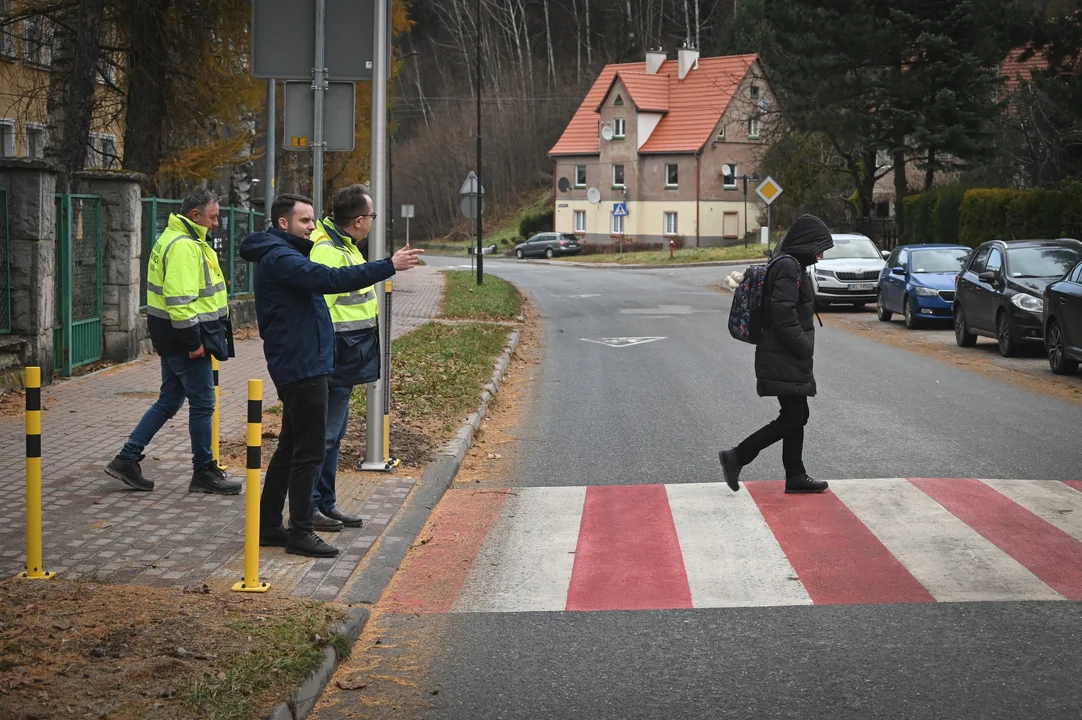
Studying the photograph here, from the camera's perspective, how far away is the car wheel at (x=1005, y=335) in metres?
18.8

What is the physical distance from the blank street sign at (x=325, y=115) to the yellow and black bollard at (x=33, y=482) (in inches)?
138

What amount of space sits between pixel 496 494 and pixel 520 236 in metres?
74.4

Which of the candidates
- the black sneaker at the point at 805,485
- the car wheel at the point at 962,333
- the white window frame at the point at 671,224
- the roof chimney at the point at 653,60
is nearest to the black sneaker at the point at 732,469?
the black sneaker at the point at 805,485

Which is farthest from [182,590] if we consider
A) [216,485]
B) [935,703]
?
[935,703]

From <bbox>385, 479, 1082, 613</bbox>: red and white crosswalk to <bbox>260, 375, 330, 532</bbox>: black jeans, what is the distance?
0.66 metres

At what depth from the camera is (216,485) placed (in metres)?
8.65

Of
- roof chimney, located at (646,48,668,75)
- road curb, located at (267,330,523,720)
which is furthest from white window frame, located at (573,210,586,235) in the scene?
road curb, located at (267,330,523,720)

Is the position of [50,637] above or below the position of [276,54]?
below

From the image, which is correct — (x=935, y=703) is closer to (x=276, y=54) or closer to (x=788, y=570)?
(x=788, y=570)

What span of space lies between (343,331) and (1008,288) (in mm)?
13582

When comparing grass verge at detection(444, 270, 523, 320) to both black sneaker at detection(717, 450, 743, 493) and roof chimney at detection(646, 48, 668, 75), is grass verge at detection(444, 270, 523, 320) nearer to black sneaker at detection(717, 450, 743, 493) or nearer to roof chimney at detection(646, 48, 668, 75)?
black sneaker at detection(717, 450, 743, 493)

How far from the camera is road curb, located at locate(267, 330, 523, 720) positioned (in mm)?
4973

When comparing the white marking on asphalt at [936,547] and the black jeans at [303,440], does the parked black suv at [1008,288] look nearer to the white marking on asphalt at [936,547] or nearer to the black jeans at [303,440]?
the white marking on asphalt at [936,547]

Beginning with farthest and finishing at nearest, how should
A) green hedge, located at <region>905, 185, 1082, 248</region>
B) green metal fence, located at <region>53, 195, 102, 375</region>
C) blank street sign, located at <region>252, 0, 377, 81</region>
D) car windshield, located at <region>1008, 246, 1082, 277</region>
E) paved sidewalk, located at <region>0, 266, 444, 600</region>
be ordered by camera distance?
green hedge, located at <region>905, 185, 1082, 248</region> < car windshield, located at <region>1008, 246, 1082, 277</region> < green metal fence, located at <region>53, 195, 102, 375</region> < blank street sign, located at <region>252, 0, 377, 81</region> < paved sidewalk, located at <region>0, 266, 444, 600</region>
